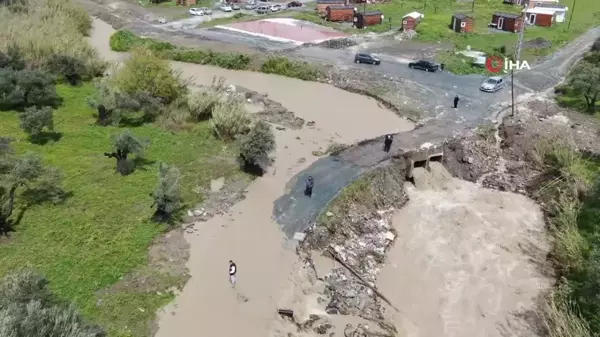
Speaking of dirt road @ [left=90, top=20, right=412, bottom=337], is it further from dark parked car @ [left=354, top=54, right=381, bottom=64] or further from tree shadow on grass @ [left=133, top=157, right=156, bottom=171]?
dark parked car @ [left=354, top=54, right=381, bottom=64]

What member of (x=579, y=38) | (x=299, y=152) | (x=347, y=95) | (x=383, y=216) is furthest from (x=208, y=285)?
(x=579, y=38)

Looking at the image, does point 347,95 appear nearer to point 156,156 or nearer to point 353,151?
point 353,151

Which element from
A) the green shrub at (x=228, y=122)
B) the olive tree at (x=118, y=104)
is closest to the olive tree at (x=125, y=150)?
the green shrub at (x=228, y=122)

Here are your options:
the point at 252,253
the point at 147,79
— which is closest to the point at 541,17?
the point at 147,79

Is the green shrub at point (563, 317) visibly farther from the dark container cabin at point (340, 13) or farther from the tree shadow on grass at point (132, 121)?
the dark container cabin at point (340, 13)

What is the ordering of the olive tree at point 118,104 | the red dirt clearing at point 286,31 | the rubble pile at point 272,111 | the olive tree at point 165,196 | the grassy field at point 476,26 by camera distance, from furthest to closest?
the red dirt clearing at point 286,31 < the grassy field at point 476,26 < the rubble pile at point 272,111 < the olive tree at point 118,104 < the olive tree at point 165,196

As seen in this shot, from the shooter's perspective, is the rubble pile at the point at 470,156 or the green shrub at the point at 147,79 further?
the green shrub at the point at 147,79

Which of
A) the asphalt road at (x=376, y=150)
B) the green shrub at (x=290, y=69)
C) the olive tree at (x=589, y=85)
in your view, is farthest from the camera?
the green shrub at (x=290, y=69)

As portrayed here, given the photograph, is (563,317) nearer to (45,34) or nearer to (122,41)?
(45,34)
